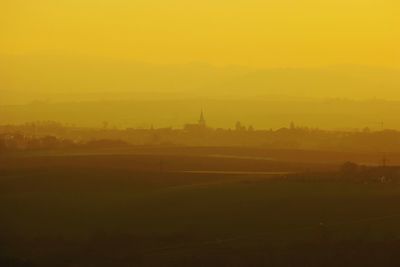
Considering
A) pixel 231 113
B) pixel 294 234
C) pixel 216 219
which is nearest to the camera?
pixel 294 234

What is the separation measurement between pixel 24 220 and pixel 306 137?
31491 mm

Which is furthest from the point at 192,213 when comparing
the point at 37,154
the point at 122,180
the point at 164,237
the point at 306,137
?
the point at 306,137

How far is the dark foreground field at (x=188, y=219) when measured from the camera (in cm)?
1529

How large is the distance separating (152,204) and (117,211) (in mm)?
1219

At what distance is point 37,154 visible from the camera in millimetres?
34656

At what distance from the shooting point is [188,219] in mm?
19453

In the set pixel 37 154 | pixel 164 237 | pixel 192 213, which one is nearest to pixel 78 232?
pixel 164 237

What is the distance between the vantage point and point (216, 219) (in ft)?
63.8

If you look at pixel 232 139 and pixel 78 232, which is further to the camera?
pixel 232 139

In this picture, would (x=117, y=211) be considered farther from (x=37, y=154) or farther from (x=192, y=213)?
(x=37, y=154)

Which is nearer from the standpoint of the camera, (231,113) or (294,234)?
(294,234)

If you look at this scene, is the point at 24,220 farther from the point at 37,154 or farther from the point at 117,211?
the point at 37,154

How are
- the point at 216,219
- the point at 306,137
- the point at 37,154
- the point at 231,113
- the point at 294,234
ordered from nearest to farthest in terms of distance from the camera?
the point at 294,234 < the point at 216,219 < the point at 37,154 < the point at 306,137 < the point at 231,113

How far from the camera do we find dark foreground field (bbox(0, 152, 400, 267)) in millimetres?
15289
